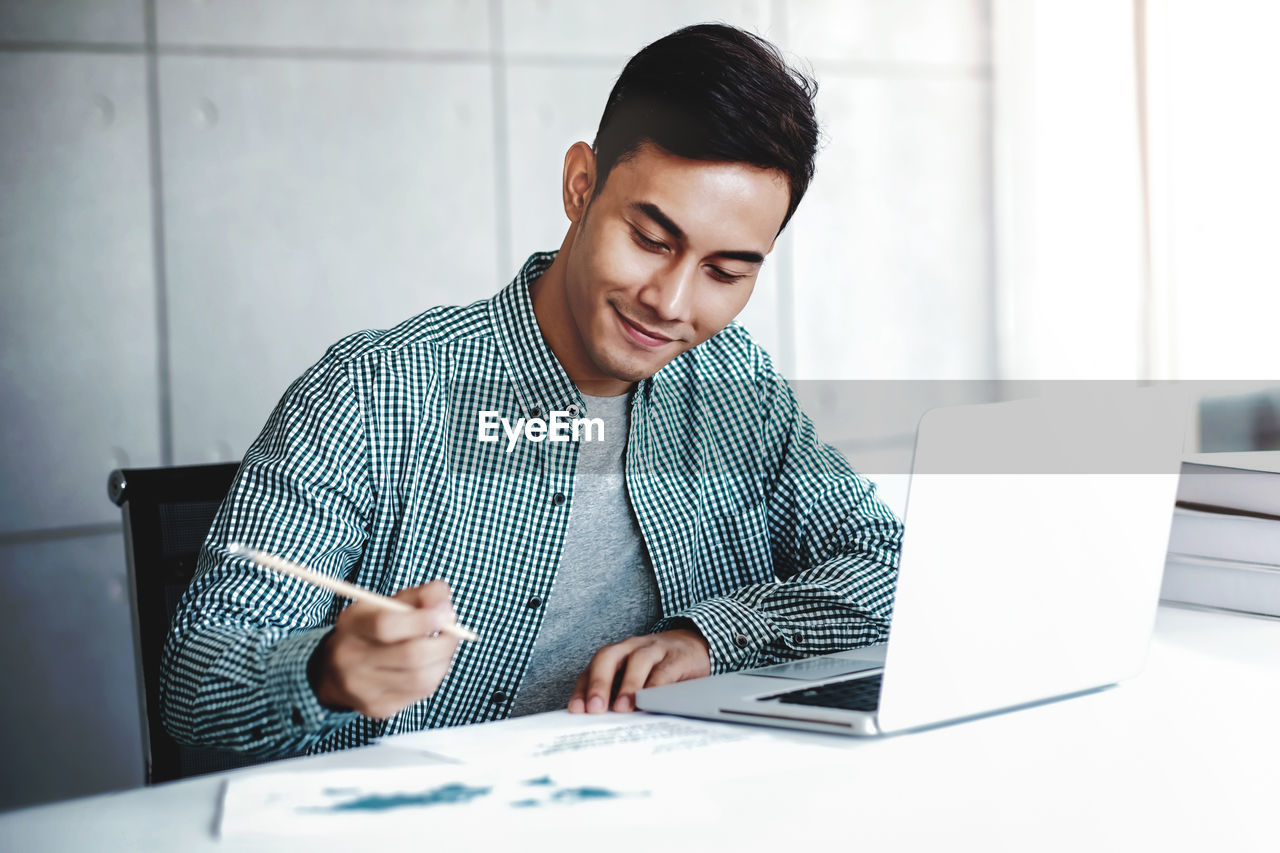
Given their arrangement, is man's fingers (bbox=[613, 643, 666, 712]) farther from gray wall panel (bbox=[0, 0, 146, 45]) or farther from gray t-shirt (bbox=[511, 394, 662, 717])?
gray wall panel (bbox=[0, 0, 146, 45])

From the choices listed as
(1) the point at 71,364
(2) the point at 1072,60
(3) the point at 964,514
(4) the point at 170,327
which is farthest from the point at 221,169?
(2) the point at 1072,60

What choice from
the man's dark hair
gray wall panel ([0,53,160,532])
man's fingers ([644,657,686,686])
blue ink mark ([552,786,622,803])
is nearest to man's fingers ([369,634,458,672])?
blue ink mark ([552,786,622,803])

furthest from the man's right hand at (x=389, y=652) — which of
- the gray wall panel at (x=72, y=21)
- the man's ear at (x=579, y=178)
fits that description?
the gray wall panel at (x=72, y=21)

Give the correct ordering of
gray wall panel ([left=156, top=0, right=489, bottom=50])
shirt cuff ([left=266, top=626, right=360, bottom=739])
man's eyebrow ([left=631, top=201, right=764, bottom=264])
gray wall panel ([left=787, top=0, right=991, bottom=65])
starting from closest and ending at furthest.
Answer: shirt cuff ([left=266, top=626, right=360, bottom=739])
man's eyebrow ([left=631, top=201, right=764, bottom=264])
gray wall panel ([left=156, top=0, right=489, bottom=50])
gray wall panel ([left=787, top=0, right=991, bottom=65])

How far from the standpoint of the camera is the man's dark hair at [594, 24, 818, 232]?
1298 millimetres

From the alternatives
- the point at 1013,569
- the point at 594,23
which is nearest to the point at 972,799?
the point at 1013,569

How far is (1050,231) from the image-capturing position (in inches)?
135

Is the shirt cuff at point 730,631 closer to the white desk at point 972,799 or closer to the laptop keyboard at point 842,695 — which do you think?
the laptop keyboard at point 842,695

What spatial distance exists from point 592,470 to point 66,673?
5.16 feet

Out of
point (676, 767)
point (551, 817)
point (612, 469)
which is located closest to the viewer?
point (551, 817)

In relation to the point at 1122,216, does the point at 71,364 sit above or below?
below

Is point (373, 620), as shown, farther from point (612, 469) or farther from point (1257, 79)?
point (1257, 79)

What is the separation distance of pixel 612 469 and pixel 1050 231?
240 centimetres

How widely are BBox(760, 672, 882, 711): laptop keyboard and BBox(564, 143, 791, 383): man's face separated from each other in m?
0.46
